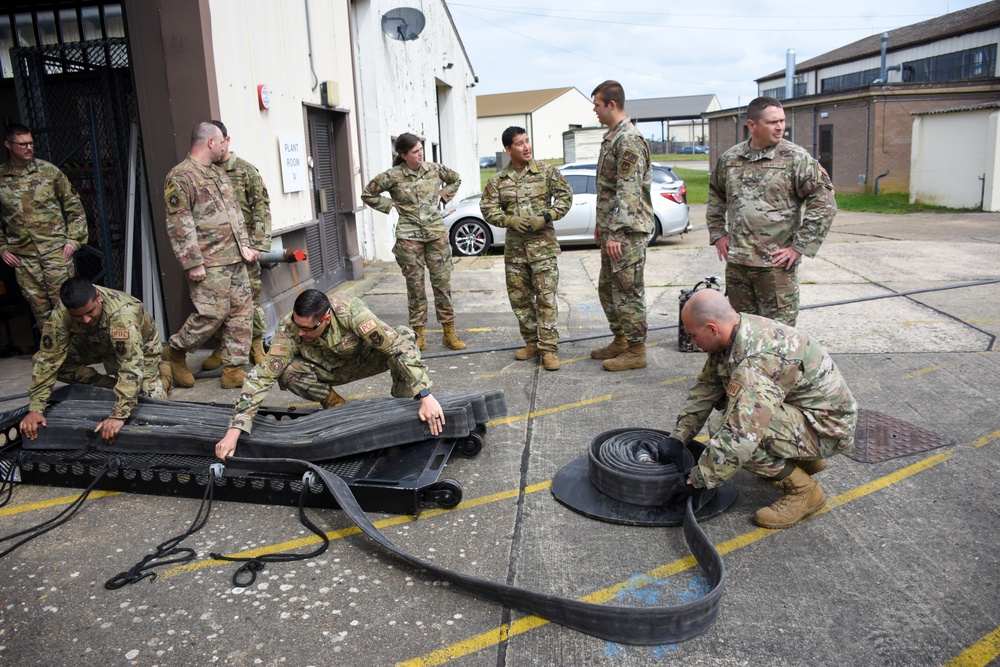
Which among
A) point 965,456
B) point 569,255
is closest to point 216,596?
point 965,456

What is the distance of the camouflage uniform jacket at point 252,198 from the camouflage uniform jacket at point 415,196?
90 centimetres

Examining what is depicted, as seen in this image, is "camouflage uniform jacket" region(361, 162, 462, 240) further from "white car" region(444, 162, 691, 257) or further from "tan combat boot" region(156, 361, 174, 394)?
"white car" region(444, 162, 691, 257)

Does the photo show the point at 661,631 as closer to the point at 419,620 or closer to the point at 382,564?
the point at 419,620

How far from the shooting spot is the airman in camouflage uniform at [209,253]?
5.96m

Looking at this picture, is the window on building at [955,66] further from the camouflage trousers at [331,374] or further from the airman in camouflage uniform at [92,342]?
the airman in camouflage uniform at [92,342]

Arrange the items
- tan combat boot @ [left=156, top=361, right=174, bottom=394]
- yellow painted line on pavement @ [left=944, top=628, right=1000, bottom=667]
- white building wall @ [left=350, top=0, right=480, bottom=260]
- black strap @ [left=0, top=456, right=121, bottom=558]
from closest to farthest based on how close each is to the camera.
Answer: yellow painted line on pavement @ [left=944, top=628, right=1000, bottom=667]
black strap @ [left=0, top=456, right=121, bottom=558]
tan combat boot @ [left=156, top=361, right=174, bottom=394]
white building wall @ [left=350, top=0, right=480, bottom=260]

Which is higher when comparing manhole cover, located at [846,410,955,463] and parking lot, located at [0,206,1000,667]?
manhole cover, located at [846,410,955,463]

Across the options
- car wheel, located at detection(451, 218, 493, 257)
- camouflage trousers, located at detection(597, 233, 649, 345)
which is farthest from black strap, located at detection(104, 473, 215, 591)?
car wheel, located at detection(451, 218, 493, 257)

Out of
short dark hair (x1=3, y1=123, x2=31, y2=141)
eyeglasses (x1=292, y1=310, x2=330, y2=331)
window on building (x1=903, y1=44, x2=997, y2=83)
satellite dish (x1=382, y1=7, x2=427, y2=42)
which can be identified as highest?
window on building (x1=903, y1=44, x2=997, y2=83)

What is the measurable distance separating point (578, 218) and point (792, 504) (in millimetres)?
10145

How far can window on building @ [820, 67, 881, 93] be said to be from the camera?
126 feet

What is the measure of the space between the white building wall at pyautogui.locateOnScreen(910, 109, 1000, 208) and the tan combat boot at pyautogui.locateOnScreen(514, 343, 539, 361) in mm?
15683

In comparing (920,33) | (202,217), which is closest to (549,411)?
(202,217)

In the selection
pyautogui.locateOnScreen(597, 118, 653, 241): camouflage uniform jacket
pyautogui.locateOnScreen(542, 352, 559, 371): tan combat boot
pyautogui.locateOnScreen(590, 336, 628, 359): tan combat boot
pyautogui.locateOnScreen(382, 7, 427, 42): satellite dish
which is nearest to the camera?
pyautogui.locateOnScreen(597, 118, 653, 241): camouflage uniform jacket
